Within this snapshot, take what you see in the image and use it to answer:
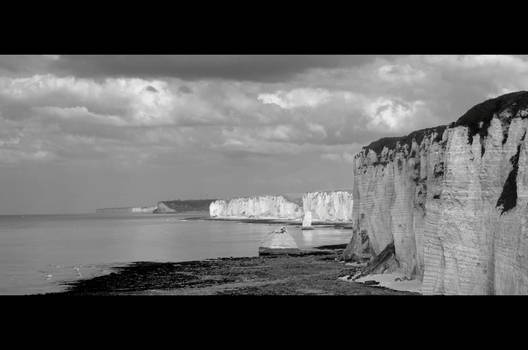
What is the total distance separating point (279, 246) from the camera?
6725 cm

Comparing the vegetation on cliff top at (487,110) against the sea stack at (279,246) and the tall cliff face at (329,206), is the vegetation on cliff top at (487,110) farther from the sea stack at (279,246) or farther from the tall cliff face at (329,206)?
the tall cliff face at (329,206)

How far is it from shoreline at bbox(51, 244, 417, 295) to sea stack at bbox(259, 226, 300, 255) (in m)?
4.59

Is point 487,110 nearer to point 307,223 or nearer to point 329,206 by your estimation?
point 307,223

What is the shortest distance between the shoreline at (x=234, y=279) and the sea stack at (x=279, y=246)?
459 centimetres

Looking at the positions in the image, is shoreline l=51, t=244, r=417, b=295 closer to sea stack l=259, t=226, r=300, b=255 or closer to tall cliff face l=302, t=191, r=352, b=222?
sea stack l=259, t=226, r=300, b=255

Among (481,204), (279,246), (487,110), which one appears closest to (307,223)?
(279,246)

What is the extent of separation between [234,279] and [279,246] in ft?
79.5
